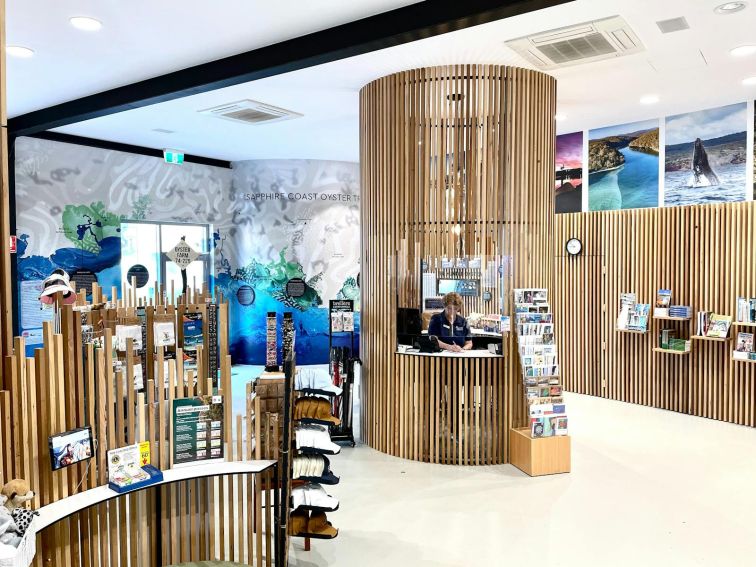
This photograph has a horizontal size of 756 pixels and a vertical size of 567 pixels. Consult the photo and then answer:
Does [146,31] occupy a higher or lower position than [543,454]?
higher

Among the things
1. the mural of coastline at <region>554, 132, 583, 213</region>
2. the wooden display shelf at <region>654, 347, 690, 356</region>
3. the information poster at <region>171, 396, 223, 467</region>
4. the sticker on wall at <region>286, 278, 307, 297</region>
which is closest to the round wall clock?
the mural of coastline at <region>554, 132, 583, 213</region>

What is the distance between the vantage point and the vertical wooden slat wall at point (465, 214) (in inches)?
223

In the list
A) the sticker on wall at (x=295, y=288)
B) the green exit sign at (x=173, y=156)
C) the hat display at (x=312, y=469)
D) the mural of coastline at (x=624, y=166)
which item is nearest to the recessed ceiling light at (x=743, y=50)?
the mural of coastline at (x=624, y=166)

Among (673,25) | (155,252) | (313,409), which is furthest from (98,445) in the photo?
(155,252)

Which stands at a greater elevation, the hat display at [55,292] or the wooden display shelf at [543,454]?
the hat display at [55,292]

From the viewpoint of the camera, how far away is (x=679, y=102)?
711cm

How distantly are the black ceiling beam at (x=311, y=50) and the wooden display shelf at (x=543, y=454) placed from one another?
3.52 metres

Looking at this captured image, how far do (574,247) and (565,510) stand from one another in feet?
15.6

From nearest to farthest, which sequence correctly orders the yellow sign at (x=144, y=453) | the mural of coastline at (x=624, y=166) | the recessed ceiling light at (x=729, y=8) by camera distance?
the yellow sign at (x=144, y=453)
the recessed ceiling light at (x=729, y=8)
the mural of coastline at (x=624, y=166)

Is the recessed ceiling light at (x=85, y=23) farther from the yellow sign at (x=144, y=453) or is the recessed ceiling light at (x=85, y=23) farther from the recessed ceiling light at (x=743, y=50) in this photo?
the recessed ceiling light at (x=743, y=50)

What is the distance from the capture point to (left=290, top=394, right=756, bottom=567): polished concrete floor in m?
3.88

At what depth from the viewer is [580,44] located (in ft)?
16.6

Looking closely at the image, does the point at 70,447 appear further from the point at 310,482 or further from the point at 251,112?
the point at 251,112

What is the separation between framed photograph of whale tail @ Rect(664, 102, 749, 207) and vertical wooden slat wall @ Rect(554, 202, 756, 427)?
45 cm
